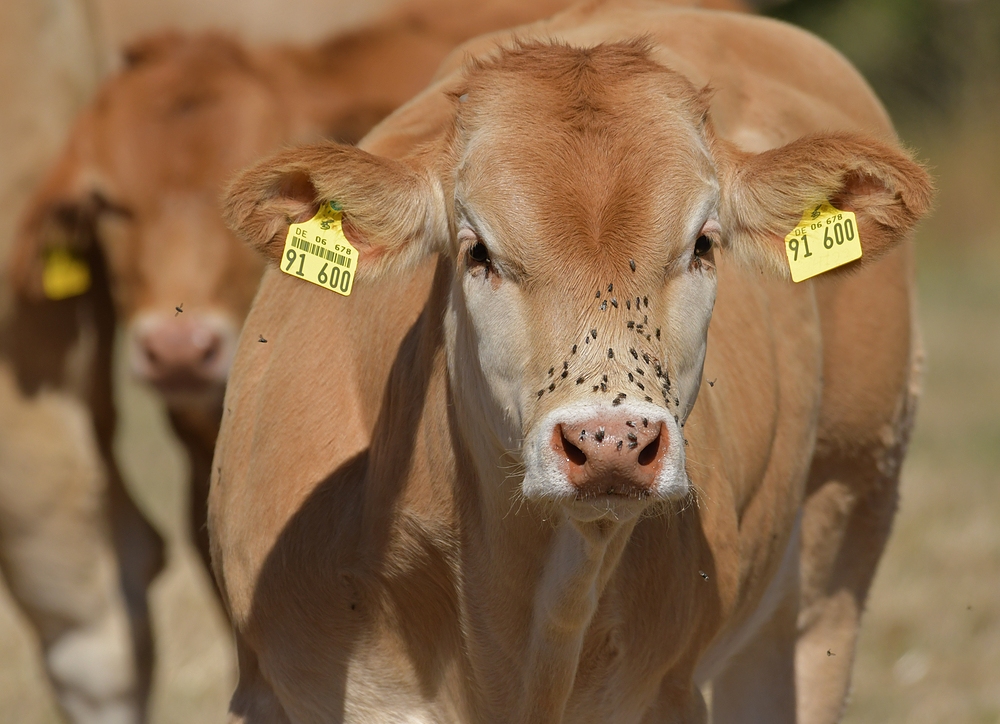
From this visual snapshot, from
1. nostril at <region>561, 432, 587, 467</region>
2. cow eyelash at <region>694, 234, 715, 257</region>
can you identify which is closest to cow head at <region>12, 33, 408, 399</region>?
cow eyelash at <region>694, 234, 715, 257</region>

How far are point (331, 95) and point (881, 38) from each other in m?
11.3

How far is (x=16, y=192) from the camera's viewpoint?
5777 mm

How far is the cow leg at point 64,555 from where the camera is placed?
560cm

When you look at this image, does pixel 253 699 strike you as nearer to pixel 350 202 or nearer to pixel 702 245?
pixel 350 202

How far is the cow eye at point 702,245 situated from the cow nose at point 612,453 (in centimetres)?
51

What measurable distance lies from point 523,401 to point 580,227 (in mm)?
316

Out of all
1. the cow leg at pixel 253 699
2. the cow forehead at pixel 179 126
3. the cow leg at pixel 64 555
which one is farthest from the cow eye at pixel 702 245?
the cow leg at pixel 64 555

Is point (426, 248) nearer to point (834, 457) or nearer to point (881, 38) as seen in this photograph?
point (834, 457)

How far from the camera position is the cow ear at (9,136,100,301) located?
5.55m

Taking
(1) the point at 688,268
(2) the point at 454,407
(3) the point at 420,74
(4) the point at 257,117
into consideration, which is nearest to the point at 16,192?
(4) the point at 257,117

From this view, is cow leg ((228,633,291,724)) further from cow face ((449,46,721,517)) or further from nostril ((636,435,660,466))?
nostril ((636,435,660,466))

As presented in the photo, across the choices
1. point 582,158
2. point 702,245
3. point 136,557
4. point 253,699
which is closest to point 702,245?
point 702,245

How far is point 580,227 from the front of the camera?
8.75ft

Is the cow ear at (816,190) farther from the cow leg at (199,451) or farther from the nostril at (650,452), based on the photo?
the cow leg at (199,451)
